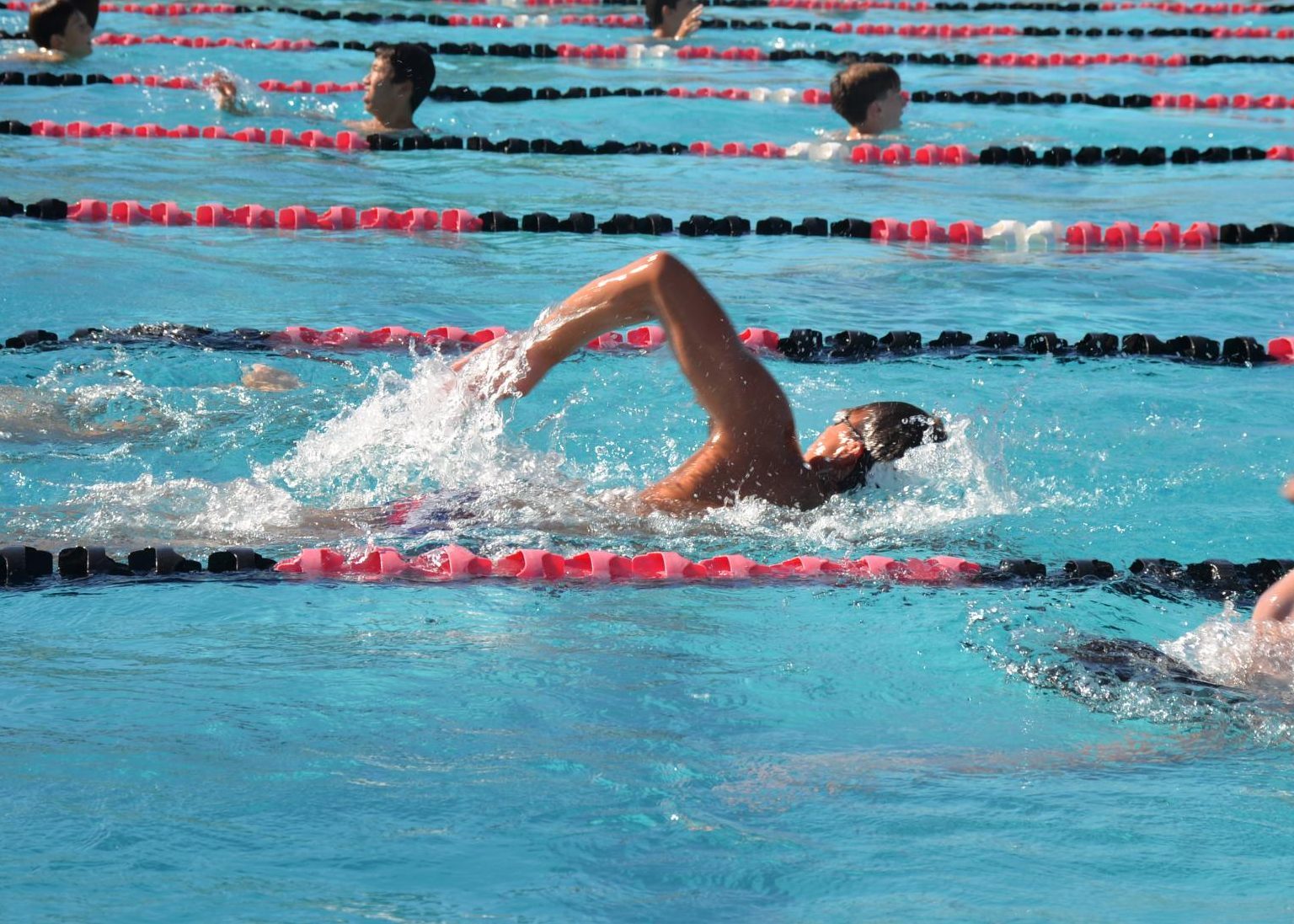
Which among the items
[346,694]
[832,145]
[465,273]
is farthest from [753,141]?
[346,694]

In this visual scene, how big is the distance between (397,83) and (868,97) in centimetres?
266

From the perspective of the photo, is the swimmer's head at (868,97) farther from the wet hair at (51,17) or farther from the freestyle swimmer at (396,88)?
the wet hair at (51,17)

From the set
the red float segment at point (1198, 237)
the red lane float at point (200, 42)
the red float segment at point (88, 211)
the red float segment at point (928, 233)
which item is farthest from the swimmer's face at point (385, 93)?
the red float segment at point (1198, 237)

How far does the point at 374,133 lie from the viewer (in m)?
9.45

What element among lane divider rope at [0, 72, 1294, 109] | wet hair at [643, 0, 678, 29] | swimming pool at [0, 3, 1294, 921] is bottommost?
swimming pool at [0, 3, 1294, 921]

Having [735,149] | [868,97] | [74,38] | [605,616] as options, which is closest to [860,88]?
[868,97]

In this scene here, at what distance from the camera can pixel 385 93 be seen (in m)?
9.40

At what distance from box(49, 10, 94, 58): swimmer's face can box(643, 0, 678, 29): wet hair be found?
433cm

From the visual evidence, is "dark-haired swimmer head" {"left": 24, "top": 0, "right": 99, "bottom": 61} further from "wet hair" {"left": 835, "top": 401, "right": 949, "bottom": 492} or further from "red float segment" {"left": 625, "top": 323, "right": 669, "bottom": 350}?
"wet hair" {"left": 835, "top": 401, "right": 949, "bottom": 492}

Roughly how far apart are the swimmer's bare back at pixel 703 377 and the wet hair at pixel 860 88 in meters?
5.62

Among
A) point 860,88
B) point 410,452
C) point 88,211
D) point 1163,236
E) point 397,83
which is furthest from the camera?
point 860,88

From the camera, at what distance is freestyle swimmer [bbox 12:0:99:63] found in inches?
418

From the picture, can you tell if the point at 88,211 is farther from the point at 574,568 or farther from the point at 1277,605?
the point at 1277,605

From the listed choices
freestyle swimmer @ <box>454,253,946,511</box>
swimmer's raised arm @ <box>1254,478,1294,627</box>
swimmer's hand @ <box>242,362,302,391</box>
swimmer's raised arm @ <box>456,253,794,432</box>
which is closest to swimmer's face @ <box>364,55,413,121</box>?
swimmer's hand @ <box>242,362,302,391</box>
